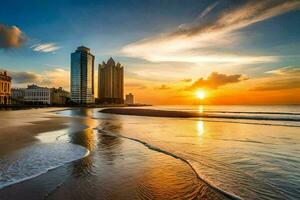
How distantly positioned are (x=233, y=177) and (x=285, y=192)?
1.76 meters

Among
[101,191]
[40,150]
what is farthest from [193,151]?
[40,150]

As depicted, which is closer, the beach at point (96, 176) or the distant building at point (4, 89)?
the beach at point (96, 176)

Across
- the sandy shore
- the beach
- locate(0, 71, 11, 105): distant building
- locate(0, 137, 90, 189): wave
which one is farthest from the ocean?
locate(0, 71, 11, 105): distant building

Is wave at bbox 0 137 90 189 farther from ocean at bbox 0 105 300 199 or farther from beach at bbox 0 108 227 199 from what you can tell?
ocean at bbox 0 105 300 199

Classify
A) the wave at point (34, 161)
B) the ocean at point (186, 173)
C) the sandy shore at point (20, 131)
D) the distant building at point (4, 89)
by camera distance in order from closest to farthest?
the ocean at point (186, 173) < the wave at point (34, 161) < the sandy shore at point (20, 131) < the distant building at point (4, 89)

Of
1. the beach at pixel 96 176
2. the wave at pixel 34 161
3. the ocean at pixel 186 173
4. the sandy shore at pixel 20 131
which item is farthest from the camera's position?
the sandy shore at pixel 20 131

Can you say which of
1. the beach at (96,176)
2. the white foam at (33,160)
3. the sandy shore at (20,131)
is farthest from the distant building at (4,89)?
the beach at (96,176)

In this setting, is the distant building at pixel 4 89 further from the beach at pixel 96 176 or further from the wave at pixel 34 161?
the beach at pixel 96 176

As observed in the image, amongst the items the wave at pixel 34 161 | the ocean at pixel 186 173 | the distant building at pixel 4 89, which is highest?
the distant building at pixel 4 89

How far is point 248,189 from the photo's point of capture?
7277 mm

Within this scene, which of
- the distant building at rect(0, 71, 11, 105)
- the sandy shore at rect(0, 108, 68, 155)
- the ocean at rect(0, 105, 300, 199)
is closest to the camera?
the ocean at rect(0, 105, 300, 199)

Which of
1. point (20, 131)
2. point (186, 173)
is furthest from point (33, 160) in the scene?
point (20, 131)

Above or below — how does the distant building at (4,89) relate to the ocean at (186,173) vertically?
above

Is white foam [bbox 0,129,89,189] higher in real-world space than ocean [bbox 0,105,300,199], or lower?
higher
